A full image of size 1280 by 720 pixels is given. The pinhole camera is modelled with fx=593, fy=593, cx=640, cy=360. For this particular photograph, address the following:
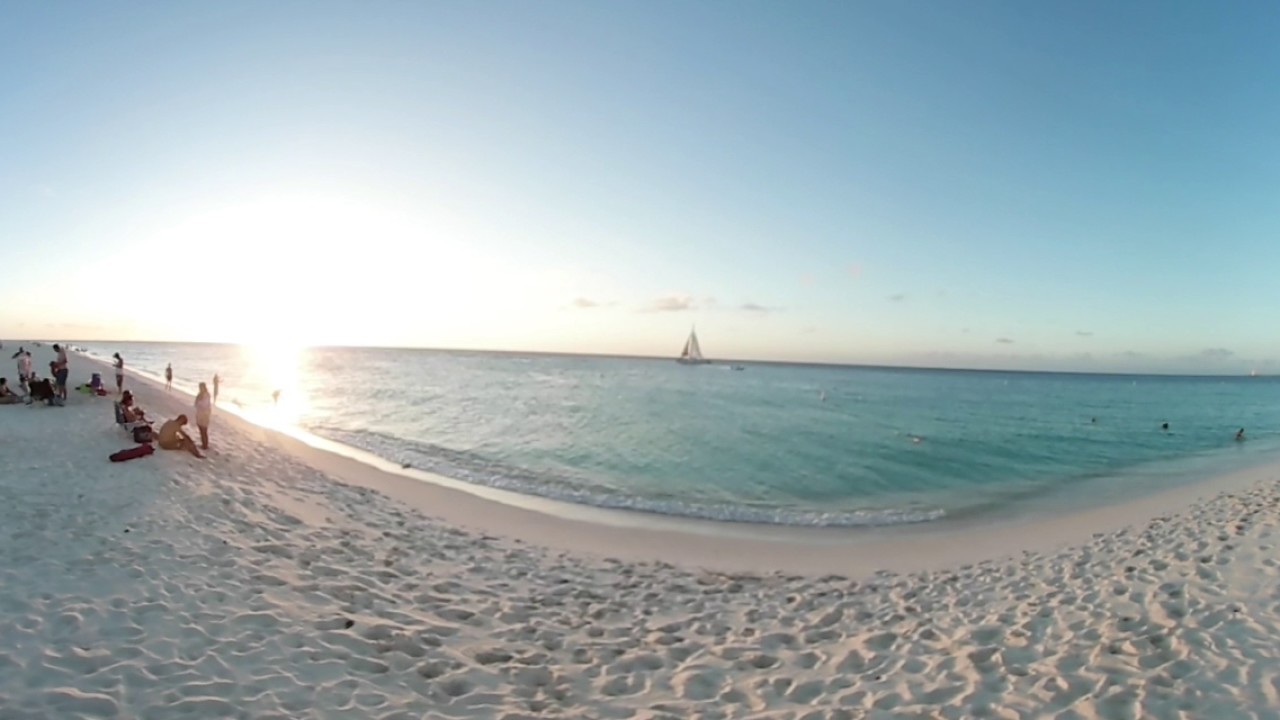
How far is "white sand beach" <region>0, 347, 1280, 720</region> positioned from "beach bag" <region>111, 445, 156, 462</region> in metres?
0.58

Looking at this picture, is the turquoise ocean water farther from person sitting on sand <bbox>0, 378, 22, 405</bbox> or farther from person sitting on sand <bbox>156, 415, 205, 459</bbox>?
person sitting on sand <bbox>0, 378, 22, 405</bbox>

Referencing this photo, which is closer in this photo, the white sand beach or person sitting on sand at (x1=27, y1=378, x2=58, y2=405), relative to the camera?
the white sand beach

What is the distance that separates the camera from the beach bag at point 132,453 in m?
12.8

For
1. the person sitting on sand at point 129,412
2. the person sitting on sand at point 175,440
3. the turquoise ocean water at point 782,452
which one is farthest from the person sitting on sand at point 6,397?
the person sitting on sand at point 175,440

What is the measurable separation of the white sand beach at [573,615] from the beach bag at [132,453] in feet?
1.89

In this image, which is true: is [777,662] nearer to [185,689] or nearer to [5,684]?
[185,689]

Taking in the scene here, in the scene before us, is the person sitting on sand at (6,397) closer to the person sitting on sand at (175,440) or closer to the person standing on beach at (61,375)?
the person standing on beach at (61,375)

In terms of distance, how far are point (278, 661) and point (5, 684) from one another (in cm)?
183

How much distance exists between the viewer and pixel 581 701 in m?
5.62

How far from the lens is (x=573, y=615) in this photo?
781cm

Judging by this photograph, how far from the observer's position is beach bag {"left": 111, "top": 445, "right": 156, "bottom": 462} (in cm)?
1284

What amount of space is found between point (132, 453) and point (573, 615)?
11.7 m

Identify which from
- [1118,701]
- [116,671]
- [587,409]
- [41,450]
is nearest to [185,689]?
[116,671]

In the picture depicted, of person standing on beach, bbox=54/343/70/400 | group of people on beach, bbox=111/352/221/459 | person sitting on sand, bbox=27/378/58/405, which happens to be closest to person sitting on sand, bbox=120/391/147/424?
group of people on beach, bbox=111/352/221/459
